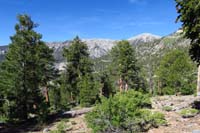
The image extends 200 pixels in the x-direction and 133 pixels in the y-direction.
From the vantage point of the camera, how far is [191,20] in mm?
16125

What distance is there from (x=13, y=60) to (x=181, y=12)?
1621cm

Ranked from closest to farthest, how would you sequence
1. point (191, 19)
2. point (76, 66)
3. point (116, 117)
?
point (116, 117) < point (191, 19) < point (76, 66)

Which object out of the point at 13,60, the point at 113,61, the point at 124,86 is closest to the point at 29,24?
the point at 13,60

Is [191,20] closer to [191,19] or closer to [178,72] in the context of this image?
[191,19]

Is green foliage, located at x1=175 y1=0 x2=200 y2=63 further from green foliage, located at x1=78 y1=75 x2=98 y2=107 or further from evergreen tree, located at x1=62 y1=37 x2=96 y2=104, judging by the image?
evergreen tree, located at x1=62 y1=37 x2=96 y2=104

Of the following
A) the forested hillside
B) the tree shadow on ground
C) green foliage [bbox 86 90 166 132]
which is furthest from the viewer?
the tree shadow on ground

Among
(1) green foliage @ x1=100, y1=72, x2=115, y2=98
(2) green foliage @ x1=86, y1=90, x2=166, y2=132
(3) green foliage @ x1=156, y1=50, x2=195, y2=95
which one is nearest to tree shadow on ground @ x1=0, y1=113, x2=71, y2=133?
(2) green foliage @ x1=86, y1=90, x2=166, y2=132

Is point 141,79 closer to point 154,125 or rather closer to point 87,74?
point 87,74

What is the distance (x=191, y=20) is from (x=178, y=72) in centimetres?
2436

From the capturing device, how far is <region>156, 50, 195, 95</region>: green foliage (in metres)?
39.4

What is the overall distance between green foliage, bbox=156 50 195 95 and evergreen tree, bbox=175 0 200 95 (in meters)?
22.4

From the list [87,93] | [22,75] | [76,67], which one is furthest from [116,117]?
[76,67]

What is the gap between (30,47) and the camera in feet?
88.4

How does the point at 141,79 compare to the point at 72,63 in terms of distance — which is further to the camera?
the point at 141,79
